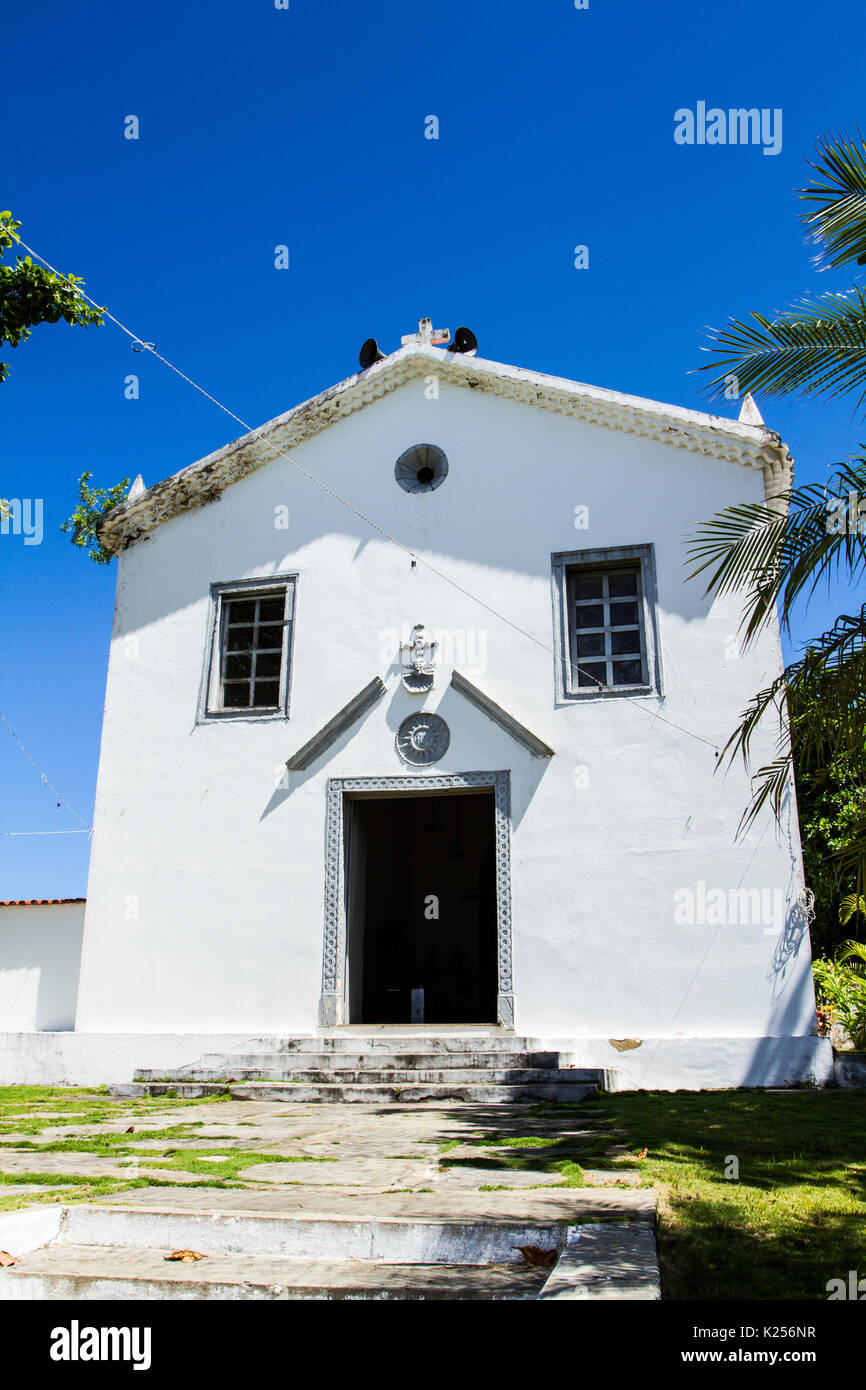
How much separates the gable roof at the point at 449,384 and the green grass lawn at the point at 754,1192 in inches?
257

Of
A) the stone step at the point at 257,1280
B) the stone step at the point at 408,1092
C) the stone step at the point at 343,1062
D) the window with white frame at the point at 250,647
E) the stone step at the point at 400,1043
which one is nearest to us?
the stone step at the point at 257,1280

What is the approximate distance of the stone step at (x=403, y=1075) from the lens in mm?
9062

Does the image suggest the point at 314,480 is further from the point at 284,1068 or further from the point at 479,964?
the point at 479,964

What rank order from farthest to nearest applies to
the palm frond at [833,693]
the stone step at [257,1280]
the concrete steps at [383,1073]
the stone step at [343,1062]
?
the stone step at [343,1062] < the concrete steps at [383,1073] < the palm frond at [833,693] < the stone step at [257,1280]

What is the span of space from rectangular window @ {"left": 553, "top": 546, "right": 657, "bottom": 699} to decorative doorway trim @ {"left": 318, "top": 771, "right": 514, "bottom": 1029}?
4.49ft

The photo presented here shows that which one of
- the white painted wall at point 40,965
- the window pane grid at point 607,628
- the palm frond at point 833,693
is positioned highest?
the window pane grid at point 607,628

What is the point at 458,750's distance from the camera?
11117 mm

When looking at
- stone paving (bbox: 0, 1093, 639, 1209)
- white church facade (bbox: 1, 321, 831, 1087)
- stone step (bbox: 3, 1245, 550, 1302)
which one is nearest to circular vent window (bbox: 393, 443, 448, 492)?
white church facade (bbox: 1, 321, 831, 1087)

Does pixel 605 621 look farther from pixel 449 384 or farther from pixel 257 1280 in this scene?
pixel 257 1280

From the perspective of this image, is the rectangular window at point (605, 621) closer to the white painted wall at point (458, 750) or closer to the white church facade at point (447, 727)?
the white church facade at point (447, 727)

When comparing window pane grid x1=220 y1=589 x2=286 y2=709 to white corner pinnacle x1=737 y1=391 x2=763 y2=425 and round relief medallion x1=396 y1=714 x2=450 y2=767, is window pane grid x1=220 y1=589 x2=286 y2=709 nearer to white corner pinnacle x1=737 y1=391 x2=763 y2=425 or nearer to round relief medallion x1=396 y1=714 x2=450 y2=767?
round relief medallion x1=396 y1=714 x2=450 y2=767

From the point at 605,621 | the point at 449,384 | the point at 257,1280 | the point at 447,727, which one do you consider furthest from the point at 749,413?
the point at 257,1280

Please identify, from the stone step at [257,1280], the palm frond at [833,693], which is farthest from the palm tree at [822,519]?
the stone step at [257,1280]
